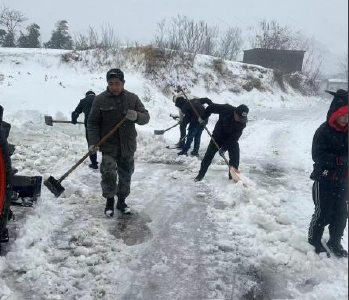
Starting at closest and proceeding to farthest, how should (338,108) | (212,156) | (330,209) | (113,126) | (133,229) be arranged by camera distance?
1. (338,108)
2. (330,209)
3. (133,229)
4. (113,126)
5. (212,156)

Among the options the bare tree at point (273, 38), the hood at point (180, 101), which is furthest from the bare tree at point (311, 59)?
the hood at point (180, 101)

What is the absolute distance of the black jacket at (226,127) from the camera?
6098mm

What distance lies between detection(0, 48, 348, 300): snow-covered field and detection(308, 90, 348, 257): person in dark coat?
25cm

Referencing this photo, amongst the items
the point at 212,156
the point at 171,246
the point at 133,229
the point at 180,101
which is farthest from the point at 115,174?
the point at 180,101

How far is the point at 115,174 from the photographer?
445 cm

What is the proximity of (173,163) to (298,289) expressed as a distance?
15.2 feet

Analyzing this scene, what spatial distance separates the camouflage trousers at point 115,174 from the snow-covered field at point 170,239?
0.36 metres

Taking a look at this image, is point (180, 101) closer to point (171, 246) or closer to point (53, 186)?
point (53, 186)

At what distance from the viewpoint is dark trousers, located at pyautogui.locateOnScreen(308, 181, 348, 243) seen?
3.63 metres

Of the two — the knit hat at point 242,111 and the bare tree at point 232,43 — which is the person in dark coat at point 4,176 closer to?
the knit hat at point 242,111

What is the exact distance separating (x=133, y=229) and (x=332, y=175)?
2.26 meters

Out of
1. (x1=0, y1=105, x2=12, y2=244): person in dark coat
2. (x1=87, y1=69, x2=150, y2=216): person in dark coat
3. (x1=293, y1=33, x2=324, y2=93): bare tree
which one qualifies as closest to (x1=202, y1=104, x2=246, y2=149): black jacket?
(x1=87, y1=69, x2=150, y2=216): person in dark coat

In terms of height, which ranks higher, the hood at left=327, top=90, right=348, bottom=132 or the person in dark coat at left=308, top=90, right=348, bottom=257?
the hood at left=327, top=90, right=348, bottom=132

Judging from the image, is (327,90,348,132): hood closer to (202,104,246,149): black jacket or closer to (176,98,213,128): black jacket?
(202,104,246,149): black jacket
